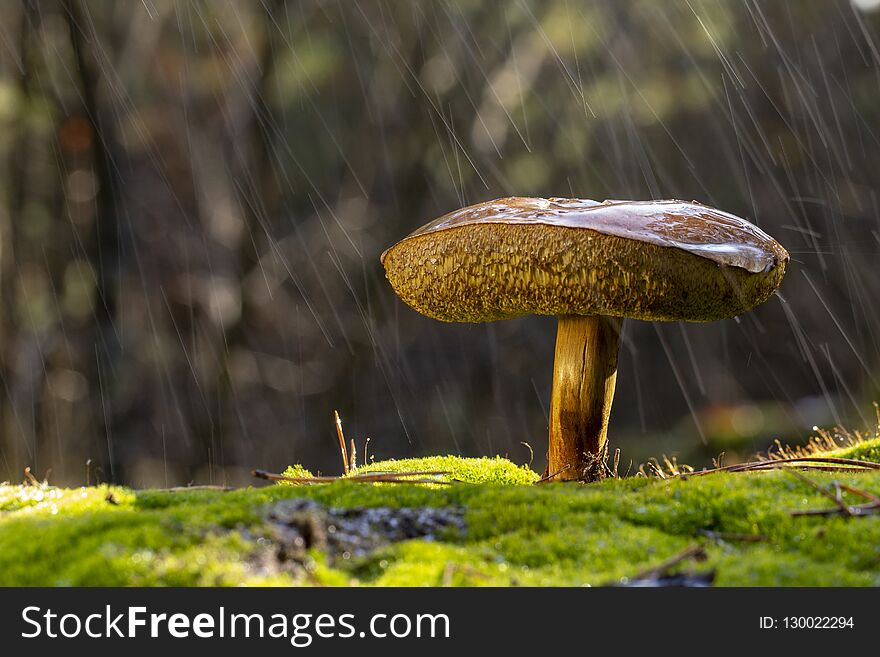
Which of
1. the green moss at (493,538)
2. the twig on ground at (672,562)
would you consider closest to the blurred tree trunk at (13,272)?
the green moss at (493,538)

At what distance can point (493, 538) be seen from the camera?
84.5 inches

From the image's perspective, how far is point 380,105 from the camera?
503 inches

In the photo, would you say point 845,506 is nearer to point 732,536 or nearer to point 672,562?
point 732,536

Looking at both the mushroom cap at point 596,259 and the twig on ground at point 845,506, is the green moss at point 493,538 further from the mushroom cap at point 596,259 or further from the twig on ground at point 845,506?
the mushroom cap at point 596,259

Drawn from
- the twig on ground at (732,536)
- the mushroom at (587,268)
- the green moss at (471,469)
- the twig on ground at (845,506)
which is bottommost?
the green moss at (471,469)

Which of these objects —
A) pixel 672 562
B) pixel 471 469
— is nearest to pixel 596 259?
pixel 672 562

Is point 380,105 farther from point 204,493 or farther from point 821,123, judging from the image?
point 204,493

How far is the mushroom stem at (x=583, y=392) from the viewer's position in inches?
135

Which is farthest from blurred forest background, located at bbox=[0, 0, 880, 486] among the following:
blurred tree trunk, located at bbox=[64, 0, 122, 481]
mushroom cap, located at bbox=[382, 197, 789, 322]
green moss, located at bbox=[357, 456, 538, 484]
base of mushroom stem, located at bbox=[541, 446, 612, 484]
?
mushroom cap, located at bbox=[382, 197, 789, 322]

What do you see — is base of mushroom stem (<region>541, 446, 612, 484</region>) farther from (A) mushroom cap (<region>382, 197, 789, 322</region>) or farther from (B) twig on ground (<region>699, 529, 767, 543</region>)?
(B) twig on ground (<region>699, 529, 767, 543</region>)

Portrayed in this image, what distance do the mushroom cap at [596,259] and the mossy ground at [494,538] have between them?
0.68 metres

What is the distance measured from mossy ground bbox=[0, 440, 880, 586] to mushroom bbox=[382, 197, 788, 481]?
69 cm

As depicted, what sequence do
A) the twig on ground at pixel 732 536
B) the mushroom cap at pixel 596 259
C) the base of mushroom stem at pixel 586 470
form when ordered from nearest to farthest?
the twig on ground at pixel 732 536 → the mushroom cap at pixel 596 259 → the base of mushroom stem at pixel 586 470

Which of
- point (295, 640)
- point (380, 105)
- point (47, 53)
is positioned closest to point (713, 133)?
point (380, 105)
